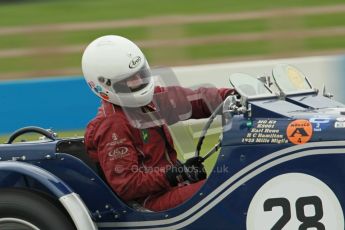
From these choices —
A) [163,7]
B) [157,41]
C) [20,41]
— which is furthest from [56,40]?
[163,7]

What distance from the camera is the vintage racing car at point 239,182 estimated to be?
4.30 meters

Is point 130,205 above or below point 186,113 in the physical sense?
below

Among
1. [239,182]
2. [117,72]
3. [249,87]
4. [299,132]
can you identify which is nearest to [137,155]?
[117,72]

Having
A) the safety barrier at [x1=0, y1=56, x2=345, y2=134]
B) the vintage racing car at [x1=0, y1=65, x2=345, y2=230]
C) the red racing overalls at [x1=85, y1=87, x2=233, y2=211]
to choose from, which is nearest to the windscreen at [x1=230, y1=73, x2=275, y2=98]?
the vintage racing car at [x1=0, y1=65, x2=345, y2=230]

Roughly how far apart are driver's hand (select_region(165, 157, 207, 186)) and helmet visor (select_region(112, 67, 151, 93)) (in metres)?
0.52

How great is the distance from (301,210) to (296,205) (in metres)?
0.04

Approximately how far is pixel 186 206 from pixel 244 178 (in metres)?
0.35

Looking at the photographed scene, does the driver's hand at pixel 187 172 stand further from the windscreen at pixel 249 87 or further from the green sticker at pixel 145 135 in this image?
the windscreen at pixel 249 87

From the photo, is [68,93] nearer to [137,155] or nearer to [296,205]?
[137,155]

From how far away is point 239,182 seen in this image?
437cm

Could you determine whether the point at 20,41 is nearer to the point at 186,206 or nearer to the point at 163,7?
the point at 163,7

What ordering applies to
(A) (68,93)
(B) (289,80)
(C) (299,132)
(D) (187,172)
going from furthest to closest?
(A) (68,93), (B) (289,80), (D) (187,172), (C) (299,132)

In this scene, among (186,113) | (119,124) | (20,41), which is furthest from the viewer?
(20,41)

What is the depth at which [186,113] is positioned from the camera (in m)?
5.03
